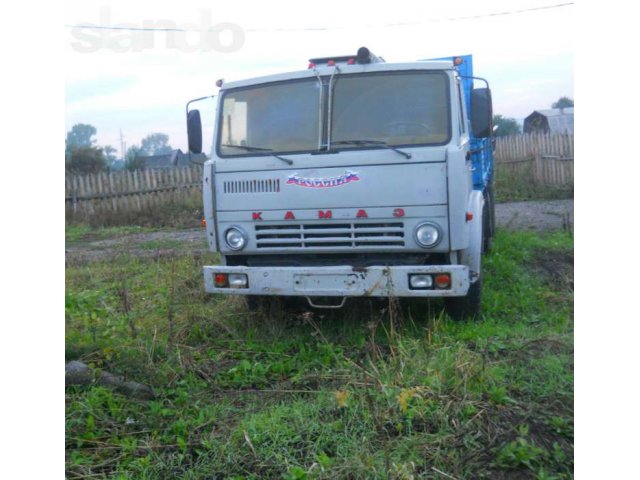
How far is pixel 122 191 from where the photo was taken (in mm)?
17375

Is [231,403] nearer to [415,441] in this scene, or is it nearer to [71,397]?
[71,397]

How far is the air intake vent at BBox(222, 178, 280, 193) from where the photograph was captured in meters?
5.56

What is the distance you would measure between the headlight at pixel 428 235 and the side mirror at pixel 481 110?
103cm

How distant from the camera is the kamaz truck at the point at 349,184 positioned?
5.23 m

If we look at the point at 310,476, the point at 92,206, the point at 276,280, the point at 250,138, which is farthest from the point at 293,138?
the point at 92,206

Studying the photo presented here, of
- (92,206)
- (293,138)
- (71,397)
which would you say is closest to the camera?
(71,397)

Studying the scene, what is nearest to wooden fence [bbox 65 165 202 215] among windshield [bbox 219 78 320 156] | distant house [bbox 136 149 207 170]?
distant house [bbox 136 149 207 170]

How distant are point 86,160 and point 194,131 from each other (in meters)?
19.6

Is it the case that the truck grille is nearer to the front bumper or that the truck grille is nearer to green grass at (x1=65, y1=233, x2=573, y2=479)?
the front bumper

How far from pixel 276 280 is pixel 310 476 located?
2.44 metres

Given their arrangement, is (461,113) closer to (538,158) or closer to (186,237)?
(186,237)

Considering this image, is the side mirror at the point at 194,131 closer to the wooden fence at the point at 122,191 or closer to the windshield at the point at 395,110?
the windshield at the point at 395,110

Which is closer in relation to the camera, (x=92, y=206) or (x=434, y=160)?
(x=434, y=160)

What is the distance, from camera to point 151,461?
3.58 metres
